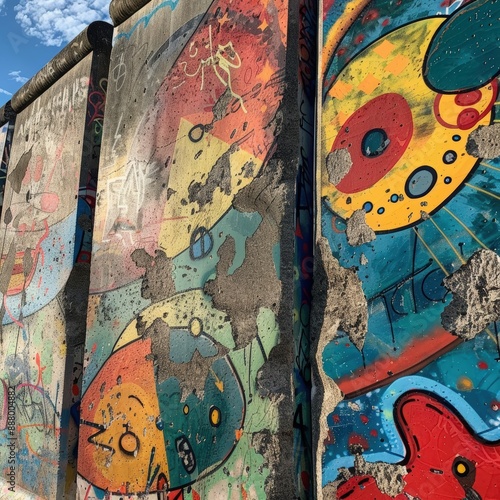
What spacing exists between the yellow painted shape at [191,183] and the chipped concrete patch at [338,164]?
0.35 m

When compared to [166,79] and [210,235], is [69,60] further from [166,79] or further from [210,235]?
[210,235]

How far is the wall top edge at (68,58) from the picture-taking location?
3787 millimetres

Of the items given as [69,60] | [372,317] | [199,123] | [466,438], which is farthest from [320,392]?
[69,60]

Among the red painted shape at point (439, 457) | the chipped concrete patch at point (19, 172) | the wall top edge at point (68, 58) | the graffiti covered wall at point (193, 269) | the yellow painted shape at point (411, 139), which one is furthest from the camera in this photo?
the chipped concrete patch at point (19, 172)

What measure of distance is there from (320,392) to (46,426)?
2.15 metres

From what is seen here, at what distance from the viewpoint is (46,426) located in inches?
131

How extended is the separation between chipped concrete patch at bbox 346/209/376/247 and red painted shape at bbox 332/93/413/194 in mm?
99

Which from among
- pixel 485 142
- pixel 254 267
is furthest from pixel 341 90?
pixel 254 267

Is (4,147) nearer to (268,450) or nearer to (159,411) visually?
A: (159,411)

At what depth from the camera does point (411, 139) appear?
6.00 ft

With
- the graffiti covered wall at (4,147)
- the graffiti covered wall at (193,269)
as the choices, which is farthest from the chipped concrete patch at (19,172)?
the graffiti covered wall at (193,269)

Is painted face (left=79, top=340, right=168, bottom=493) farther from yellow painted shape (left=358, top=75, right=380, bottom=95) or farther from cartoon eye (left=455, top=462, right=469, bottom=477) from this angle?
yellow painted shape (left=358, top=75, right=380, bottom=95)

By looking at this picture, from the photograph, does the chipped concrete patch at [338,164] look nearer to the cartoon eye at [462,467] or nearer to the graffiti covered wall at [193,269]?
the graffiti covered wall at [193,269]

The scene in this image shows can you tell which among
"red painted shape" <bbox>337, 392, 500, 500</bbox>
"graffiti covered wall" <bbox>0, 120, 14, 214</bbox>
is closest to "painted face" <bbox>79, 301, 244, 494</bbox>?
"red painted shape" <bbox>337, 392, 500, 500</bbox>
